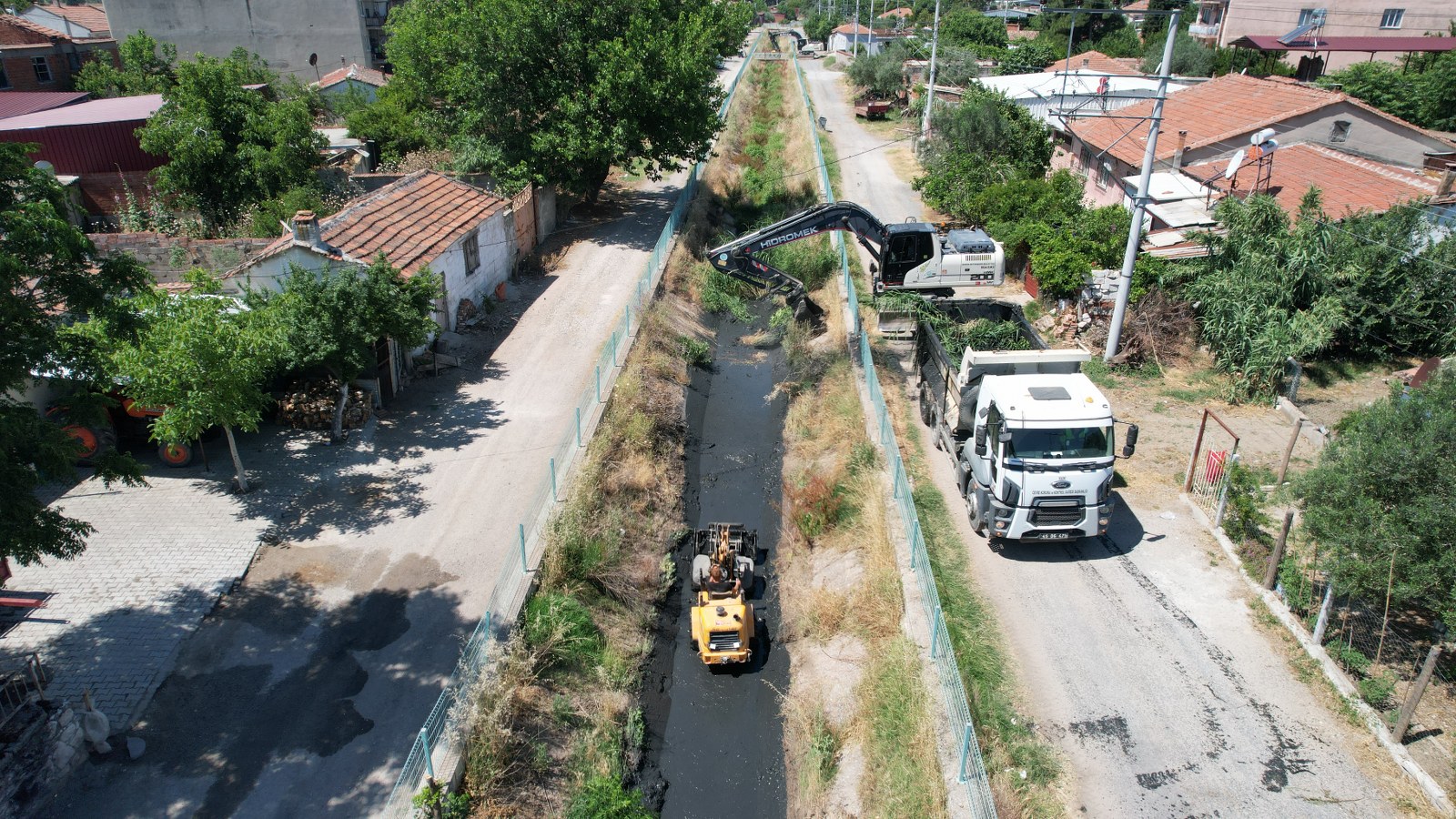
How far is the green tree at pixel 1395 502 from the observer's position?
33.9ft

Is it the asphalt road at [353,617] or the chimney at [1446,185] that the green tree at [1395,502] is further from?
the chimney at [1446,185]

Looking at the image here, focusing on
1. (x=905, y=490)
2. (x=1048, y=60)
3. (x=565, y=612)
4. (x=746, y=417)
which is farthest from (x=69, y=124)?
(x=1048, y=60)

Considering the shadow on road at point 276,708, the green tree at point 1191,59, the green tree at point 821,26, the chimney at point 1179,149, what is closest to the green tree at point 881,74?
the green tree at point 1191,59

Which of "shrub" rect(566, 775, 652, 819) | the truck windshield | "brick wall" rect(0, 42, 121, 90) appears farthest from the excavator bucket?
"brick wall" rect(0, 42, 121, 90)

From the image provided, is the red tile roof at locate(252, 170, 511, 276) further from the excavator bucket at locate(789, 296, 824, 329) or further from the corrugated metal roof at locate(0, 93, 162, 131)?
the corrugated metal roof at locate(0, 93, 162, 131)

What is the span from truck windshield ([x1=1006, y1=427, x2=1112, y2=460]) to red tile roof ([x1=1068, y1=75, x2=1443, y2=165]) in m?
14.9

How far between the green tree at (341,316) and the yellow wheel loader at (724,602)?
801 cm

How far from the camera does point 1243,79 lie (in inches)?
1250

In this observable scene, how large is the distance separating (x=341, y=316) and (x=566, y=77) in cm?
1414

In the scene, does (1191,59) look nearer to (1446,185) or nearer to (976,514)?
(1446,185)

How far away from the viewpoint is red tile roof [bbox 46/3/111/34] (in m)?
45.3

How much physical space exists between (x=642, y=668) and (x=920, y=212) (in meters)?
23.8

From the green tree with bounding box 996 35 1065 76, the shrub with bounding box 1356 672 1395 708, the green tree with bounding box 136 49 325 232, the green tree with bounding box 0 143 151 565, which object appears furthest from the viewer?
the green tree with bounding box 996 35 1065 76

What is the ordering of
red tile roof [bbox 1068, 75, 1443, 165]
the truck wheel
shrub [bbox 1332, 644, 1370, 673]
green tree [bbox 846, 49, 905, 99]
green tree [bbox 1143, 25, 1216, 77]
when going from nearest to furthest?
1. shrub [bbox 1332, 644, 1370, 673]
2. the truck wheel
3. red tile roof [bbox 1068, 75, 1443, 165]
4. green tree [bbox 1143, 25, 1216, 77]
5. green tree [bbox 846, 49, 905, 99]
